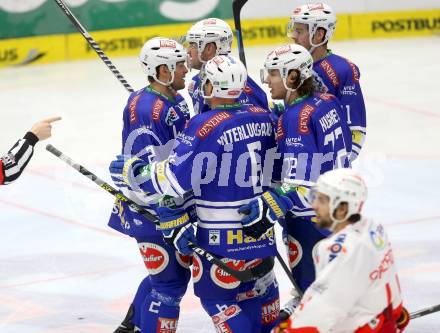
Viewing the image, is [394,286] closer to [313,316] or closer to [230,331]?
[313,316]

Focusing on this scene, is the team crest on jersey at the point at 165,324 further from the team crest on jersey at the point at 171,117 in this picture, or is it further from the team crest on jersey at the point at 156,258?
the team crest on jersey at the point at 171,117

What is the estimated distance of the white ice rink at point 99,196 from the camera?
20.3 ft

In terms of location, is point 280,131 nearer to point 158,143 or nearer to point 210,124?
point 210,124

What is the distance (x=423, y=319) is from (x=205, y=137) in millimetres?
1972

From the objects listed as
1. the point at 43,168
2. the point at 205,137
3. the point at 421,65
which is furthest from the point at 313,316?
the point at 421,65

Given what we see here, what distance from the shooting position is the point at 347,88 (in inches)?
226

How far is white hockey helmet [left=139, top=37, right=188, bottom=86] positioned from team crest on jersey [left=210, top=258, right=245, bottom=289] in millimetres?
985

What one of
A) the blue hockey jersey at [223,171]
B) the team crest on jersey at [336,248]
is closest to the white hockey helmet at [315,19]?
the blue hockey jersey at [223,171]

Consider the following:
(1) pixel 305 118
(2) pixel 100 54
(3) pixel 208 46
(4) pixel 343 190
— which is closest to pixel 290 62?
(1) pixel 305 118

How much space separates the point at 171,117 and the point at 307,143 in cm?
73

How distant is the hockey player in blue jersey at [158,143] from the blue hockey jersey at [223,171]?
0.31 meters

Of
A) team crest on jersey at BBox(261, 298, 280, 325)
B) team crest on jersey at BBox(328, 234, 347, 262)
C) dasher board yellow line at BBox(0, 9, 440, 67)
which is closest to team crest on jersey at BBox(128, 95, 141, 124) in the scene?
team crest on jersey at BBox(261, 298, 280, 325)

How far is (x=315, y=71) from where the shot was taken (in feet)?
18.8

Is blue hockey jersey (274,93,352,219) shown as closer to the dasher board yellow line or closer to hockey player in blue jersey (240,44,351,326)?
hockey player in blue jersey (240,44,351,326)
